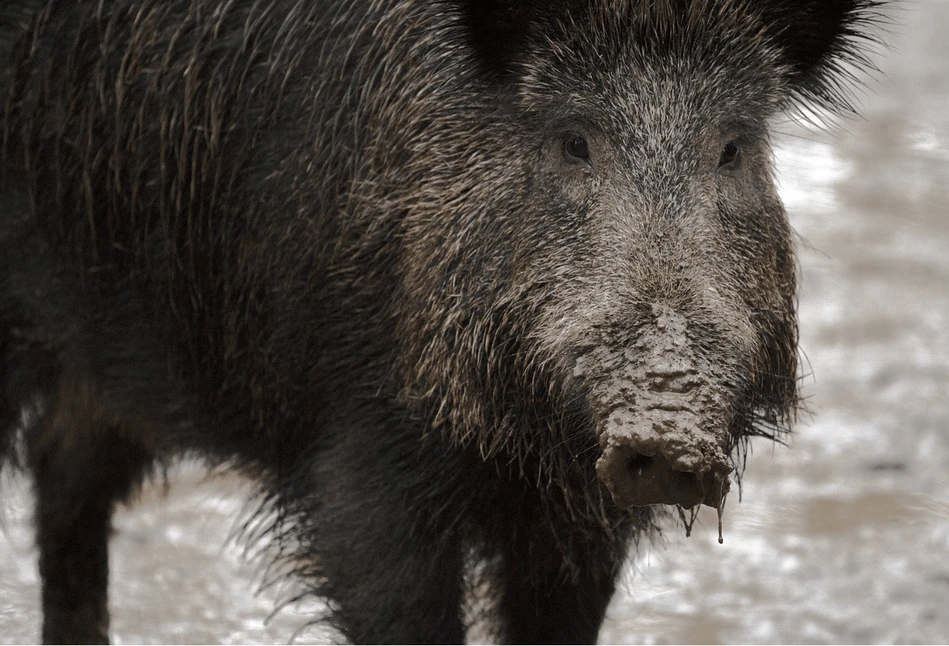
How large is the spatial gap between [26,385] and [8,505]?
1.78 m

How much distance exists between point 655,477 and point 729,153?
39.9 inches

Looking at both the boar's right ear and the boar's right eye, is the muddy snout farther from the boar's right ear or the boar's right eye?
the boar's right ear

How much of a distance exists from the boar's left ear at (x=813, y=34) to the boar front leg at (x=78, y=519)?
9.80 feet

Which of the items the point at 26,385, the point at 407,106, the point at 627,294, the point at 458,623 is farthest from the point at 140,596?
the point at 627,294

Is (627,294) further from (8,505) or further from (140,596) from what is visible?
(8,505)

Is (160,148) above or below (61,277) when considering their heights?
above

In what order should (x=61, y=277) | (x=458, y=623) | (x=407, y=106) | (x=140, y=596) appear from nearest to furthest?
(x=407, y=106) → (x=458, y=623) → (x=61, y=277) → (x=140, y=596)

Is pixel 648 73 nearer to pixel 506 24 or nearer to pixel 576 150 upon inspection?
pixel 576 150

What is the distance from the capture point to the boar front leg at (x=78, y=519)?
20.1 feet

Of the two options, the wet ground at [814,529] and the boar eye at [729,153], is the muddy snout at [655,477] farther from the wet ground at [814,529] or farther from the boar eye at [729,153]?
the wet ground at [814,529]

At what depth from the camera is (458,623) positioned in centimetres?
474

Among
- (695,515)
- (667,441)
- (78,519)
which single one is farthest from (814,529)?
(667,441)

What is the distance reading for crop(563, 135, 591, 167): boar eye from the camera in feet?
13.3

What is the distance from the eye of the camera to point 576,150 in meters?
4.09
